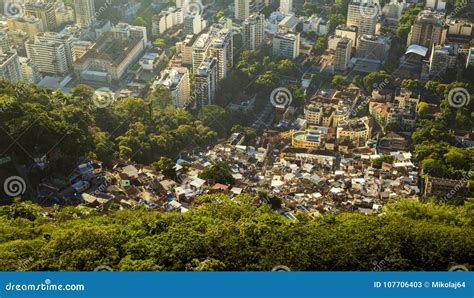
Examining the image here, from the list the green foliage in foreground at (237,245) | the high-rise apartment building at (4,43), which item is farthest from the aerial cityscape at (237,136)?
the high-rise apartment building at (4,43)

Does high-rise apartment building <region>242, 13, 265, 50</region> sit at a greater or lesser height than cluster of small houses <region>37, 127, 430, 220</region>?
greater

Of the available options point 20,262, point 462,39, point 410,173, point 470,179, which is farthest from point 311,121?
point 20,262

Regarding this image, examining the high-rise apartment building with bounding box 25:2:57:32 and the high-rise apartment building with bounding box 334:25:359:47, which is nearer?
the high-rise apartment building with bounding box 334:25:359:47

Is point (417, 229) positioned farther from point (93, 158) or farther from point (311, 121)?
point (311, 121)

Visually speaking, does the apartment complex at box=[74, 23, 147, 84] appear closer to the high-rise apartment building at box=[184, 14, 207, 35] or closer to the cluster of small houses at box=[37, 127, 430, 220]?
the high-rise apartment building at box=[184, 14, 207, 35]

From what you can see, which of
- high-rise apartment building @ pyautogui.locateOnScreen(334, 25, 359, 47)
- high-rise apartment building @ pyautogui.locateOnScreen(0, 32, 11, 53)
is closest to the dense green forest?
high-rise apartment building @ pyautogui.locateOnScreen(0, 32, 11, 53)

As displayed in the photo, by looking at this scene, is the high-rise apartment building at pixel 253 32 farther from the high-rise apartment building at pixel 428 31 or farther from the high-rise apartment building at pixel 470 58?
the high-rise apartment building at pixel 470 58
